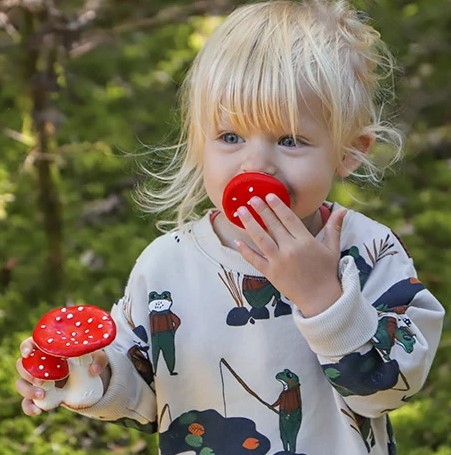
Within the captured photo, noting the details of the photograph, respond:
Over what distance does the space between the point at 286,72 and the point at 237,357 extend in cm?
41

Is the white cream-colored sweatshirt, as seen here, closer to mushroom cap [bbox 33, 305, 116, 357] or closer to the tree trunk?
mushroom cap [bbox 33, 305, 116, 357]

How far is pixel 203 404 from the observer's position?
1.45 m

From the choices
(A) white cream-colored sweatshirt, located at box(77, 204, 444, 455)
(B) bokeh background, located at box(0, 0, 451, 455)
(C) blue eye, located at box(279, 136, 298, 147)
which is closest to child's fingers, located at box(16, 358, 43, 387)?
(A) white cream-colored sweatshirt, located at box(77, 204, 444, 455)

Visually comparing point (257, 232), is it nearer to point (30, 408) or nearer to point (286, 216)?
point (286, 216)

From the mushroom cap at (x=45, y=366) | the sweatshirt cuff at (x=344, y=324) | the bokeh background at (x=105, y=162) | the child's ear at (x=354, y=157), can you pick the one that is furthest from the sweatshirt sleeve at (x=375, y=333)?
the bokeh background at (x=105, y=162)

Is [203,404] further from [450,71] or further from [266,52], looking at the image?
[450,71]

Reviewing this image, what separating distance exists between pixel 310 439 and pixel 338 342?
8.5 inches

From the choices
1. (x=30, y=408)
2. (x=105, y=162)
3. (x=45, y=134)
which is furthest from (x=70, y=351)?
(x=105, y=162)

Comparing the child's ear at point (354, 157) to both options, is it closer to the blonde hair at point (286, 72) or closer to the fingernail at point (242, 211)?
the blonde hair at point (286, 72)

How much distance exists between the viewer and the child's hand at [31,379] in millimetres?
1326

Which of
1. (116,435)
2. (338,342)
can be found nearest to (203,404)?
(338,342)

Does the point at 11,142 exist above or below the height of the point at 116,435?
above

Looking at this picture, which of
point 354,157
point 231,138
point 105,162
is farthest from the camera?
point 105,162

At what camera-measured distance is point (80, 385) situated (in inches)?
53.1
